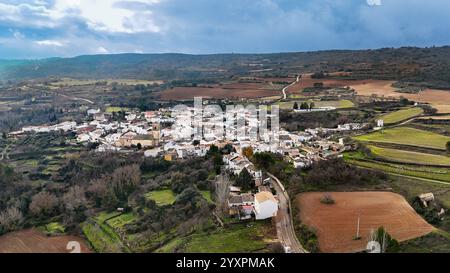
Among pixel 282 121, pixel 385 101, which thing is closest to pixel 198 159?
pixel 282 121

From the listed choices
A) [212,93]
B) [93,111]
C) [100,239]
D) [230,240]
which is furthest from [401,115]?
[93,111]

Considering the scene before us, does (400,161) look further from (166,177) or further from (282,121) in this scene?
(282,121)

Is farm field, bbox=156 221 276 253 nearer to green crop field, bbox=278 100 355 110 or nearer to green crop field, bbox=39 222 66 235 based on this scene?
green crop field, bbox=39 222 66 235

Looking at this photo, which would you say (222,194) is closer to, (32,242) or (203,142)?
(32,242)

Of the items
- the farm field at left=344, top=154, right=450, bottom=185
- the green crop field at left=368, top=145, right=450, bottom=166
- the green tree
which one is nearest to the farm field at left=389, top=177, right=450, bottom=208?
the farm field at left=344, top=154, right=450, bottom=185

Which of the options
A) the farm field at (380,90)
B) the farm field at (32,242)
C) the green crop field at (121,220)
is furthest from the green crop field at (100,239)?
the farm field at (380,90)
